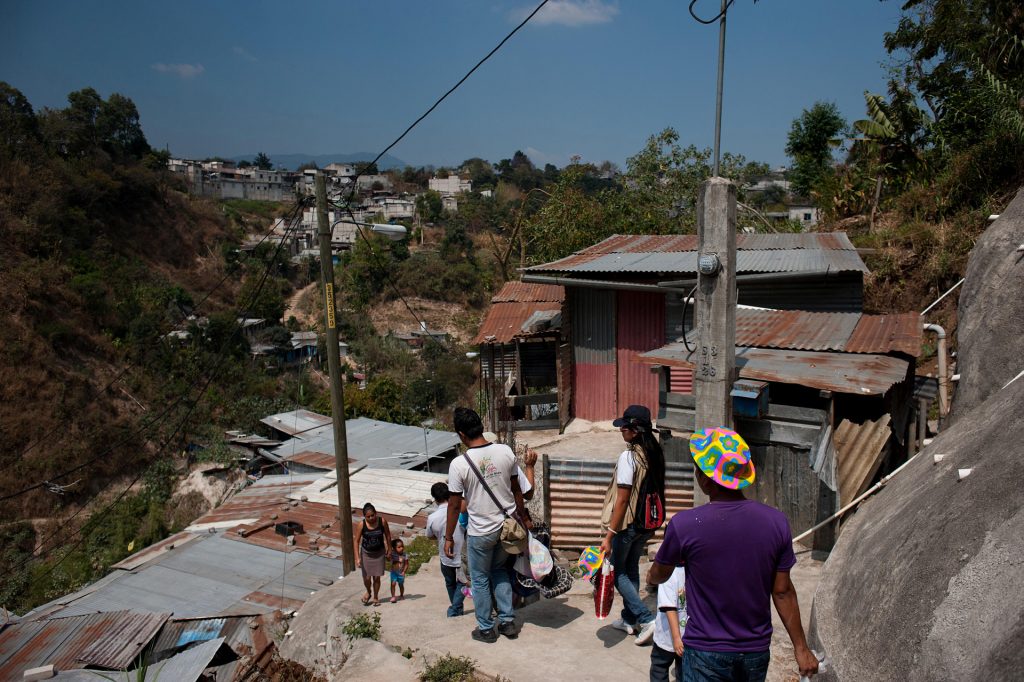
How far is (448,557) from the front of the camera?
5.46 meters

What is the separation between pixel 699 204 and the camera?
6.17m

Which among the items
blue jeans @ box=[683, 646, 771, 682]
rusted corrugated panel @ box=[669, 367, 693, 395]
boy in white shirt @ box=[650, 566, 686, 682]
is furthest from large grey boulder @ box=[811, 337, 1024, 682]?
rusted corrugated panel @ box=[669, 367, 693, 395]

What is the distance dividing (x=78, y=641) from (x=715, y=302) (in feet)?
28.7

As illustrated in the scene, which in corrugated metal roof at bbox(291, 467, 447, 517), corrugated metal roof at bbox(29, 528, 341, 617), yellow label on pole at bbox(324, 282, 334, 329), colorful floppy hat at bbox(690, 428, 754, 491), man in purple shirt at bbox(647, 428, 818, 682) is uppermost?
yellow label on pole at bbox(324, 282, 334, 329)

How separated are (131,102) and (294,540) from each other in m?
51.0

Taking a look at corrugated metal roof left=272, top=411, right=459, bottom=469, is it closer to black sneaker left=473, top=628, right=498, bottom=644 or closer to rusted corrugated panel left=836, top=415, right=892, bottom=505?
rusted corrugated panel left=836, top=415, right=892, bottom=505

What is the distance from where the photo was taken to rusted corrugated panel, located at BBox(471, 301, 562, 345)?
1407 centimetres

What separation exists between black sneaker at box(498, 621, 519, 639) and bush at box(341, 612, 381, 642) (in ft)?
3.29

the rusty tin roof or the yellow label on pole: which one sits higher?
the yellow label on pole

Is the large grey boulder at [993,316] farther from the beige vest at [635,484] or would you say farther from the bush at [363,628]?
the bush at [363,628]

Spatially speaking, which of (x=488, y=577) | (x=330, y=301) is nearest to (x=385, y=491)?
(x=330, y=301)

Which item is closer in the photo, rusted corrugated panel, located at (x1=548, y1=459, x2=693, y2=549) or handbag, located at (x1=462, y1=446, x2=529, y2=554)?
handbag, located at (x1=462, y1=446, x2=529, y2=554)

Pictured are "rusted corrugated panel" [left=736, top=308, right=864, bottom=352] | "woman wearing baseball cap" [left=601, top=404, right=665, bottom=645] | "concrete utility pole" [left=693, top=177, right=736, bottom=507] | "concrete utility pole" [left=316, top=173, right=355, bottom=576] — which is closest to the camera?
"woman wearing baseball cap" [left=601, top=404, right=665, bottom=645]

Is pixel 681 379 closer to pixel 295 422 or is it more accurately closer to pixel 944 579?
pixel 944 579
